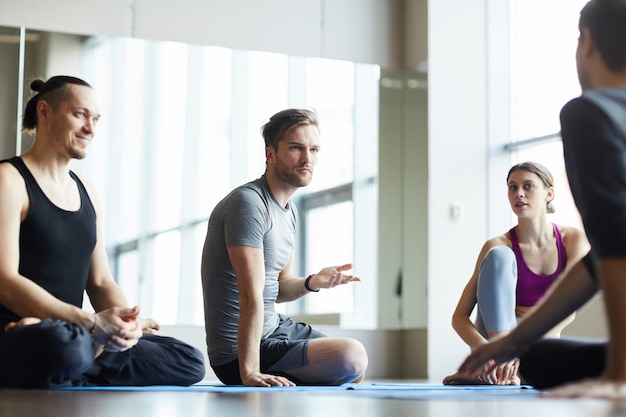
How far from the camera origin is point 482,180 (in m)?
6.33

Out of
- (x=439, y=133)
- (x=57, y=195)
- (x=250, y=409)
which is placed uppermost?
(x=439, y=133)

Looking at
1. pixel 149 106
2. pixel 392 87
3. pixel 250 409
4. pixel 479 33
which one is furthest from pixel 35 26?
pixel 250 409

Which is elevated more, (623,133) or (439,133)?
(439,133)

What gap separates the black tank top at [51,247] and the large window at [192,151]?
108 inches

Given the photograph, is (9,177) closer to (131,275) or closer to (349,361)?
(349,361)

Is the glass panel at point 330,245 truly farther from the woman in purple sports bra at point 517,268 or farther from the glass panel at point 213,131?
the woman in purple sports bra at point 517,268

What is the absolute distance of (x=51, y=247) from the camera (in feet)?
8.88

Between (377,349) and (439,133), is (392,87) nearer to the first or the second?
(439,133)

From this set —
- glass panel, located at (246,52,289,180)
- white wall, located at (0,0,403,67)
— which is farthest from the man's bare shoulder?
glass panel, located at (246,52,289,180)

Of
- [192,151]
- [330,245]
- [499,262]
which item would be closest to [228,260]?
[499,262]

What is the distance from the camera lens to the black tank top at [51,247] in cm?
269

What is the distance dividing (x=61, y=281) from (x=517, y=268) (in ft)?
5.50

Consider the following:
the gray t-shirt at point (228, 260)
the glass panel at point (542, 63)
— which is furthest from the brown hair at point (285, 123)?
the glass panel at point (542, 63)

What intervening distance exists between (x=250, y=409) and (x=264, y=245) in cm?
166
